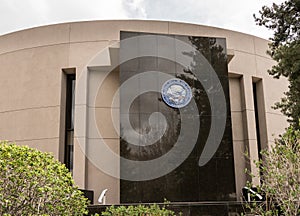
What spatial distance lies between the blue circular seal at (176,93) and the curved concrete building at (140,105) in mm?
66

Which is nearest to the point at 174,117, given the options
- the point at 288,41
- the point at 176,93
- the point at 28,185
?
the point at 176,93

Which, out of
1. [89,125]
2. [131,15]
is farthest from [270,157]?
[131,15]

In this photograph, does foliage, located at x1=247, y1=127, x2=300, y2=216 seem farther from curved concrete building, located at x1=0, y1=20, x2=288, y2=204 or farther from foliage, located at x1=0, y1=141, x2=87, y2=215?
curved concrete building, located at x1=0, y1=20, x2=288, y2=204

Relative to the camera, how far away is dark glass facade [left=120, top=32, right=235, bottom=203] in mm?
11172

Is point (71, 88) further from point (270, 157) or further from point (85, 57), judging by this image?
point (270, 157)

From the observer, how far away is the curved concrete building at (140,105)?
11.4 metres

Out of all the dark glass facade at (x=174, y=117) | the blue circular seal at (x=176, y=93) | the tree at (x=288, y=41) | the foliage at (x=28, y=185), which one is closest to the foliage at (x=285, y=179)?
the foliage at (x=28, y=185)

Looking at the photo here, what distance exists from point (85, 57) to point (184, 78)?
393cm

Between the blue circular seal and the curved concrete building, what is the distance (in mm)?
66

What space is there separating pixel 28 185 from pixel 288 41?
764 centimetres

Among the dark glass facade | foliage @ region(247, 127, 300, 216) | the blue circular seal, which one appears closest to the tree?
the dark glass facade

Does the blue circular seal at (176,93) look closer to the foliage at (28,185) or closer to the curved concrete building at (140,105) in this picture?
the curved concrete building at (140,105)

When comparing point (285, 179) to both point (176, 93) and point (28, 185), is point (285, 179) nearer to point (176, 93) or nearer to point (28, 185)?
point (28, 185)

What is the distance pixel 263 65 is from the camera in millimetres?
15414
